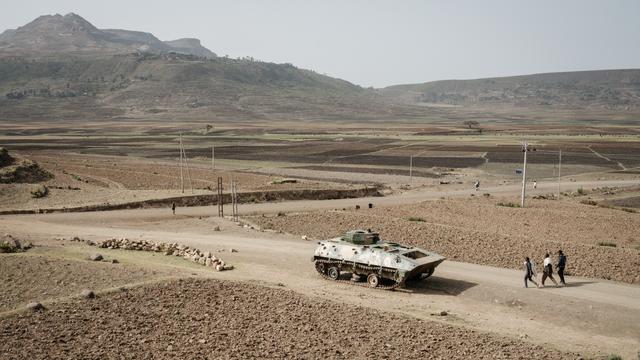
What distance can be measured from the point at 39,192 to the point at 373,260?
121ft

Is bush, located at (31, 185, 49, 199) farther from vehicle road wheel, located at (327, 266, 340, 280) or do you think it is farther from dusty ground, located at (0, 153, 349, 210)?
vehicle road wheel, located at (327, 266, 340, 280)

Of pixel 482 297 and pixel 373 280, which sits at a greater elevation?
pixel 373 280

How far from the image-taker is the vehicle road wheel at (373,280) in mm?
25219

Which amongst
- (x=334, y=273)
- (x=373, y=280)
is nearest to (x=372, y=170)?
(x=334, y=273)

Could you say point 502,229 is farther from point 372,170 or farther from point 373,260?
point 372,170

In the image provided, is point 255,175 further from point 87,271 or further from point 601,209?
point 87,271

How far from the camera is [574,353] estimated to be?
1770 cm

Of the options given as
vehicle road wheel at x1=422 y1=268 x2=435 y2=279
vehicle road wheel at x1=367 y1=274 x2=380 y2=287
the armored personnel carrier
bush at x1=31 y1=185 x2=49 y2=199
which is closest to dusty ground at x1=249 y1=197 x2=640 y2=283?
vehicle road wheel at x1=422 y1=268 x2=435 y2=279

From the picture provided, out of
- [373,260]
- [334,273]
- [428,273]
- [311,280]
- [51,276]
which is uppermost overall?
[373,260]

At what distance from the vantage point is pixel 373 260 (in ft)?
83.4

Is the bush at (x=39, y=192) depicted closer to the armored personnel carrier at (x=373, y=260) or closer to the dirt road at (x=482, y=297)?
the dirt road at (x=482, y=297)

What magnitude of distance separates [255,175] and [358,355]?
2275 inches

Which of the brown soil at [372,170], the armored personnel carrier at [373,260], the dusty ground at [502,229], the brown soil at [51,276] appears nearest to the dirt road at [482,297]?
the armored personnel carrier at [373,260]

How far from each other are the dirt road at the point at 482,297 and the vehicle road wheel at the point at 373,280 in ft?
1.40
